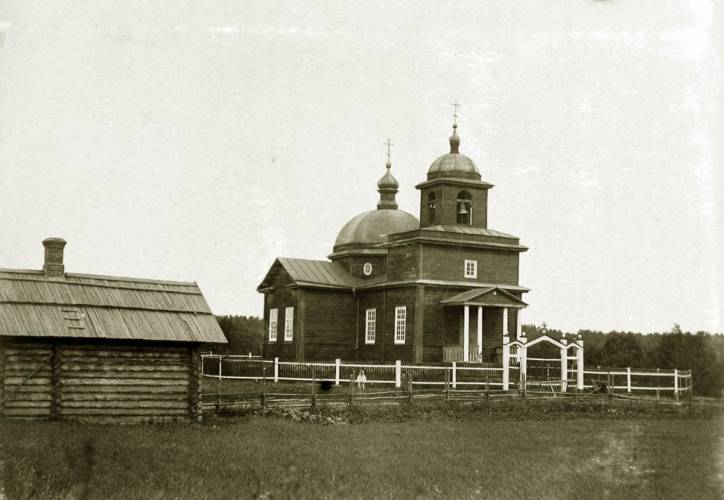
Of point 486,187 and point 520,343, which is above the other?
point 486,187

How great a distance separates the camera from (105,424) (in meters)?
24.0

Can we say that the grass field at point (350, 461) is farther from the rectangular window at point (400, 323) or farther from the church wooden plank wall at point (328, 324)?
the church wooden plank wall at point (328, 324)

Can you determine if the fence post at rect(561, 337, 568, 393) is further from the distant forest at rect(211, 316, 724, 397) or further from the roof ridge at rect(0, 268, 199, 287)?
the roof ridge at rect(0, 268, 199, 287)

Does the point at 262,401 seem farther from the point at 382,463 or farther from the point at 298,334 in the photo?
the point at 298,334

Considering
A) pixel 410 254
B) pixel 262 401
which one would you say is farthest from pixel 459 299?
pixel 262 401

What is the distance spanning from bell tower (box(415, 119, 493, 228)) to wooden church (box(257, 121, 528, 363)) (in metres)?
0.04

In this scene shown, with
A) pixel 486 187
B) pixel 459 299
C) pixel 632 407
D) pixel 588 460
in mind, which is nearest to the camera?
pixel 588 460

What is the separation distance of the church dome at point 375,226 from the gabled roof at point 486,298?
8281 mm

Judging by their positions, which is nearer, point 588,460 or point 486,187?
point 588,460

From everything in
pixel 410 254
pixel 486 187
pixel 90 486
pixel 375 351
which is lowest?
pixel 90 486

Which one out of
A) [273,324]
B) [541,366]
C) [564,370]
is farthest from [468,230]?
[273,324]

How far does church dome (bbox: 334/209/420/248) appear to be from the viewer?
50.5m

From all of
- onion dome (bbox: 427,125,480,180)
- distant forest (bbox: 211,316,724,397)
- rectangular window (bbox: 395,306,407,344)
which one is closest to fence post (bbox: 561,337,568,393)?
distant forest (bbox: 211,316,724,397)

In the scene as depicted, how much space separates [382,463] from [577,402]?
49.2 feet
